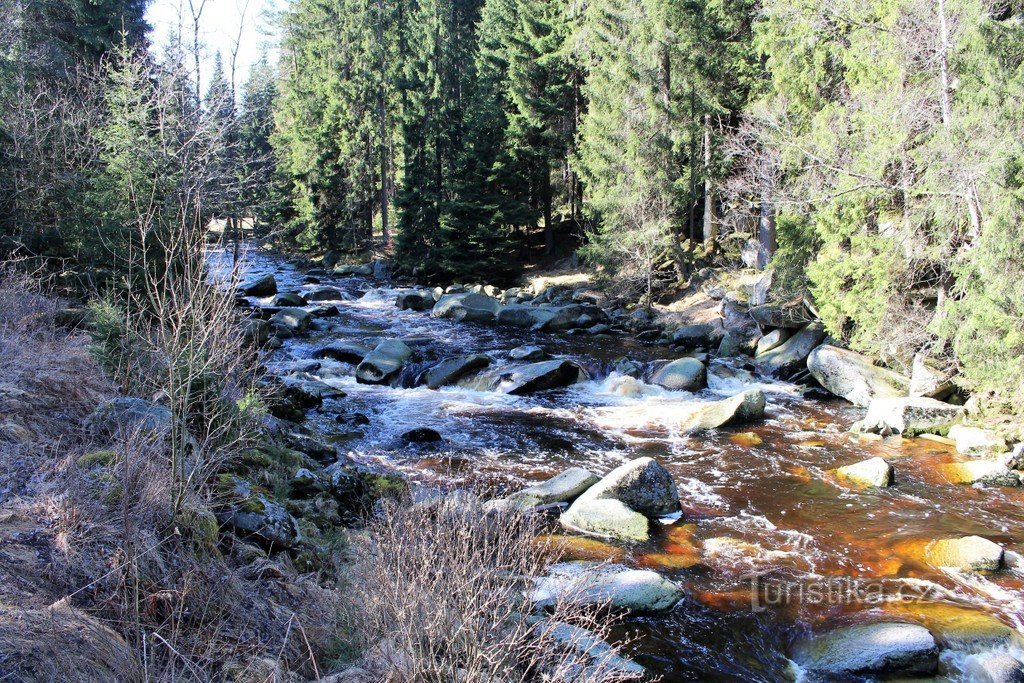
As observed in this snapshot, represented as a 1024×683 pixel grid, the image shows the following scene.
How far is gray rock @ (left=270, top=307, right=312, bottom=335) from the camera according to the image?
66.0 ft

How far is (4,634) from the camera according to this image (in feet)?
12.3

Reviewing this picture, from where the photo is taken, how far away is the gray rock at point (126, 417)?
6824mm

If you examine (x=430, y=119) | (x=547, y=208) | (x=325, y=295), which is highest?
(x=430, y=119)

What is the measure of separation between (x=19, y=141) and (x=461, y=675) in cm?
1483

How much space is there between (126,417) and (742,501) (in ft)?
24.8

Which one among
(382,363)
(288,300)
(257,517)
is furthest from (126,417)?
(288,300)

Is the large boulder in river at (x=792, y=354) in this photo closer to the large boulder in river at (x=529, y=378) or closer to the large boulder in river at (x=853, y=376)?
the large boulder in river at (x=853, y=376)

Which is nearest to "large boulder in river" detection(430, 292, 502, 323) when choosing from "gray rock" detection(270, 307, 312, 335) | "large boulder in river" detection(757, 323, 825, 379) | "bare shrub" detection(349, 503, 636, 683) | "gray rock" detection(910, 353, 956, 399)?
"gray rock" detection(270, 307, 312, 335)

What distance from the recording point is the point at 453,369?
15.4m

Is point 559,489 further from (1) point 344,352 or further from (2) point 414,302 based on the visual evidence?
(2) point 414,302

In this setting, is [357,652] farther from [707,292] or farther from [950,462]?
[707,292]

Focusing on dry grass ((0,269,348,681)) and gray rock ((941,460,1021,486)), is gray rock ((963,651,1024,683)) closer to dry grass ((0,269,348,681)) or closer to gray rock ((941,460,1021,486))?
gray rock ((941,460,1021,486))

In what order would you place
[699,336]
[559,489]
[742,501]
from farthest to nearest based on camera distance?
[699,336] → [742,501] → [559,489]

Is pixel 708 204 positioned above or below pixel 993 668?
above
